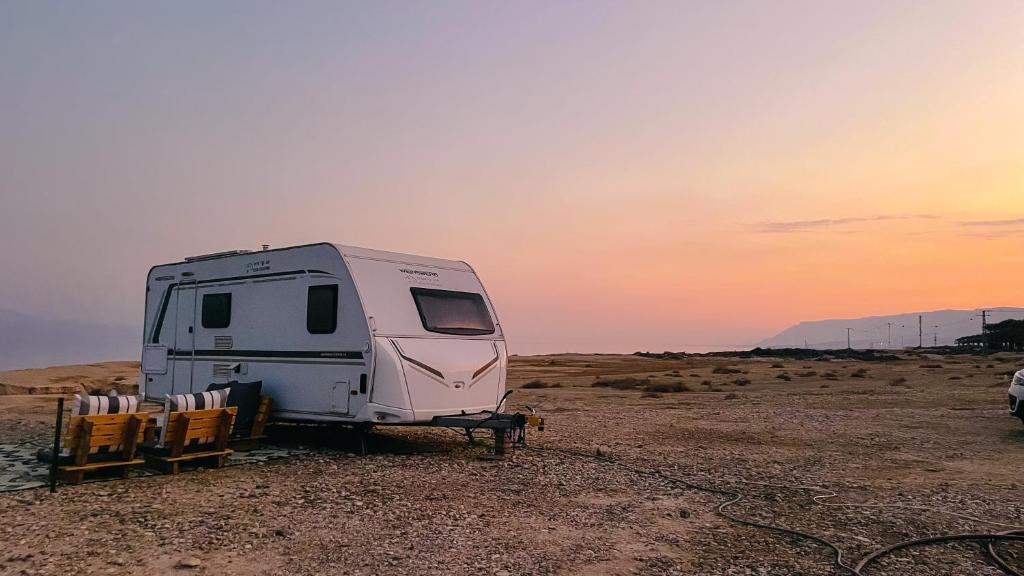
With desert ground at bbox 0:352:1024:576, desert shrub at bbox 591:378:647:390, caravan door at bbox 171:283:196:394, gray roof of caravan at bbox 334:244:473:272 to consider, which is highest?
gray roof of caravan at bbox 334:244:473:272

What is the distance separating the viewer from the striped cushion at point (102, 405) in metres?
9.09

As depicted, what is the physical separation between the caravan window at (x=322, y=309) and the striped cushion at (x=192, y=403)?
63.8 inches

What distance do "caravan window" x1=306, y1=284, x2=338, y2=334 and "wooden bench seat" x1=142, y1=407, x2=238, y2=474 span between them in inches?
73.2

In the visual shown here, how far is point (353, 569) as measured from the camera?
5711 mm

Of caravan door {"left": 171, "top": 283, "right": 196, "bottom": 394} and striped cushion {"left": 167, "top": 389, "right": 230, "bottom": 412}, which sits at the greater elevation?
caravan door {"left": 171, "top": 283, "right": 196, "bottom": 394}

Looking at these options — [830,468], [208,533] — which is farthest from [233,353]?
[830,468]

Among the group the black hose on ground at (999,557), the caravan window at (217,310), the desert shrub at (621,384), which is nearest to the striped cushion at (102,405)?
the caravan window at (217,310)

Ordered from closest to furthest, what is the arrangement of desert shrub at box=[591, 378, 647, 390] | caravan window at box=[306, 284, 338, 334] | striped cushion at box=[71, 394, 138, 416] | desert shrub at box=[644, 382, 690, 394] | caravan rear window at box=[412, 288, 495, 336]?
striped cushion at box=[71, 394, 138, 416], caravan window at box=[306, 284, 338, 334], caravan rear window at box=[412, 288, 495, 336], desert shrub at box=[644, 382, 690, 394], desert shrub at box=[591, 378, 647, 390]

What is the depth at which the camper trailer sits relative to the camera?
10.9 m

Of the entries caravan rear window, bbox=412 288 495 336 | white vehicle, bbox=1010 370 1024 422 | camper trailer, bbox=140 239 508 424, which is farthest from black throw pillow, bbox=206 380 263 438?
white vehicle, bbox=1010 370 1024 422

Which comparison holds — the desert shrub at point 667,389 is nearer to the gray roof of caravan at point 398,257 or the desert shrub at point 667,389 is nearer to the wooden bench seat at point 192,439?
the gray roof of caravan at point 398,257

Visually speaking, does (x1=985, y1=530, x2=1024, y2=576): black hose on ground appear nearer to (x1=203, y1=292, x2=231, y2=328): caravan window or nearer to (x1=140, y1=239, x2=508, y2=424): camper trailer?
(x1=140, y1=239, x2=508, y2=424): camper trailer

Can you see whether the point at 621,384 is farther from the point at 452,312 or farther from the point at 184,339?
the point at 184,339

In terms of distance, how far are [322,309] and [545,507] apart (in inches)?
204
